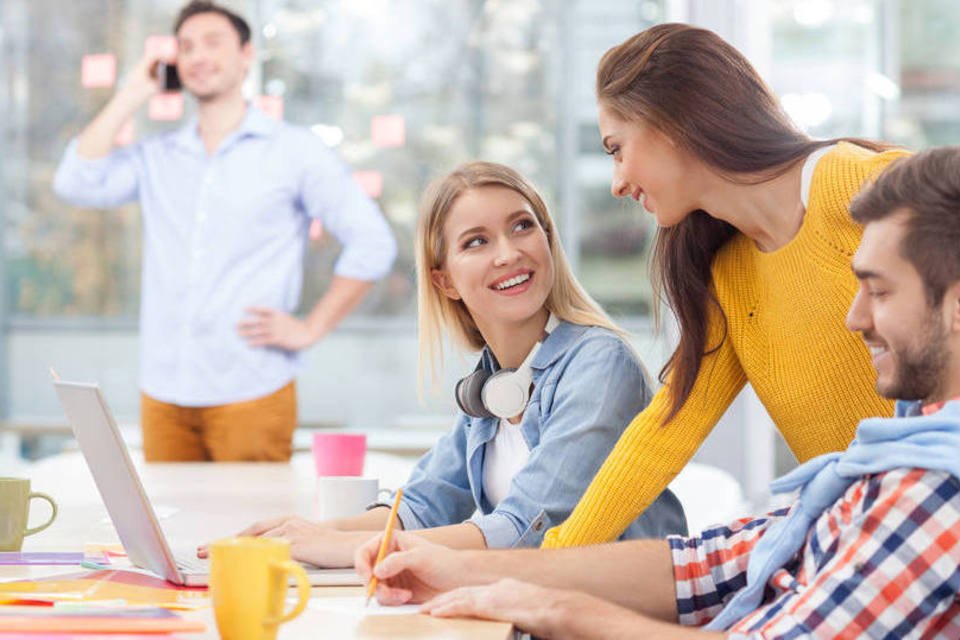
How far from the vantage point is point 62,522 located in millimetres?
1995

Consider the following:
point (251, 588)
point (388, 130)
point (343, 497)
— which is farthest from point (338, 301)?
point (251, 588)

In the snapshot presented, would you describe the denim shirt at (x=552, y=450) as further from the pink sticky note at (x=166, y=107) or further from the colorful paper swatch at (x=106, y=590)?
the pink sticky note at (x=166, y=107)

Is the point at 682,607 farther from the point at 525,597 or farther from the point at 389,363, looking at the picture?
the point at 389,363

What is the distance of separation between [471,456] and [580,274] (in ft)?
8.89

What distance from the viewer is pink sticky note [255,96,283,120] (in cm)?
447

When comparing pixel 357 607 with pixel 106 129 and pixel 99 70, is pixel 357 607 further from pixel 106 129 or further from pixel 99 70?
pixel 99 70

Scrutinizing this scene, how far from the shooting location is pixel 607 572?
4.89 ft

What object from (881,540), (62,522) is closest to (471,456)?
(62,522)

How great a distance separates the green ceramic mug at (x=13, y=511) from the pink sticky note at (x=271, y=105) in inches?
116

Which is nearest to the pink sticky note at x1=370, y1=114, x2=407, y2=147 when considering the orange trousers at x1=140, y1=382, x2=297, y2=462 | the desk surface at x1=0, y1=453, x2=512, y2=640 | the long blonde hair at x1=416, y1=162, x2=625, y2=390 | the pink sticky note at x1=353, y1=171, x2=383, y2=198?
the pink sticky note at x1=353, y1=171, x2=383, y2=198

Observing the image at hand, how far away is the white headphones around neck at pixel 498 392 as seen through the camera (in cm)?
190

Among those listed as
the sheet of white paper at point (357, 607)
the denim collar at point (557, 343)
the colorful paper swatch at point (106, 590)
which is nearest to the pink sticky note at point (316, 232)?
the denim collar at point (557, 343)

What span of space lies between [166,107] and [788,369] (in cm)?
317

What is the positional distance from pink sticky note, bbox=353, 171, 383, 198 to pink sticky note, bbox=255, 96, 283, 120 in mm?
320
